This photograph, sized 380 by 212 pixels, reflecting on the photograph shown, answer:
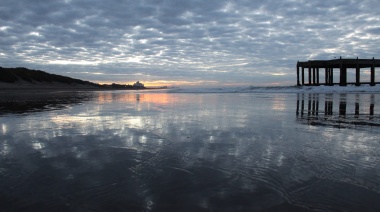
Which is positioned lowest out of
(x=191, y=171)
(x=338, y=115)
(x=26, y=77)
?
(x=191, y=171)

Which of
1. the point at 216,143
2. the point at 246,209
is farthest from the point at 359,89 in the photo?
the point at 246,209

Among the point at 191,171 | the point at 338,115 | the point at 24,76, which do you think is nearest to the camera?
the point at 191,171

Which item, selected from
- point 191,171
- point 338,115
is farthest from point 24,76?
point 191,171

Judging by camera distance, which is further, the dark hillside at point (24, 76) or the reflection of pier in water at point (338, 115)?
the dark hillside at point (24, 76)

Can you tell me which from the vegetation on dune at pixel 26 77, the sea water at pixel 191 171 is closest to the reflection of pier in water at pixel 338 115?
the sea water at pixel 191 171

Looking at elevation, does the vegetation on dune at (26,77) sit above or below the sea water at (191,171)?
above

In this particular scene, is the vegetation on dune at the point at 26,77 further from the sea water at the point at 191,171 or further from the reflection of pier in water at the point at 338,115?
the sea water at the point at 191,171

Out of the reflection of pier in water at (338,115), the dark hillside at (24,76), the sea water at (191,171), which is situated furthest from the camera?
the dark hillside at (24,76)

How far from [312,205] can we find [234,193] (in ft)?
1.99

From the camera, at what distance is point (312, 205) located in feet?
6.93

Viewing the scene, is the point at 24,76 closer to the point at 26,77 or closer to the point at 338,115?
the point at 26,77

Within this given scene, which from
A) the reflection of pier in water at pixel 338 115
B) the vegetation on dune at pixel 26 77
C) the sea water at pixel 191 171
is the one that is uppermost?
the vegetation on dune at pixel 26 77

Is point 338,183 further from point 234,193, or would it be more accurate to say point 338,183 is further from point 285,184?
point 234,193

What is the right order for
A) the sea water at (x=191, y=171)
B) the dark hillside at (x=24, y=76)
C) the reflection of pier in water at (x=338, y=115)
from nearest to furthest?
the sea water at (x=191, y=171)
the reflection of pier in water at (x=338, y=115)
the dark hillside at (x=24, y=76)
